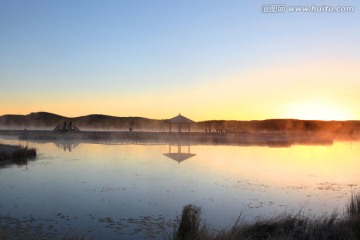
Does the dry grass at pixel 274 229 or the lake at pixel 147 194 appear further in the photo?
the lake at pixel 147 194

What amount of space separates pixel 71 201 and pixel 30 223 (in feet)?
7.90

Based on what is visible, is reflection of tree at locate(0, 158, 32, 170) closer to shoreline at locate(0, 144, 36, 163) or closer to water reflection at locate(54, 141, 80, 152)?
shoreline at locate(0, 144, 36, 163)

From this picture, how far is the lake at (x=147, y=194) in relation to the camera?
849cm

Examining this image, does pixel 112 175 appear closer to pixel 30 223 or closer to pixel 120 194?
pixel 120 194

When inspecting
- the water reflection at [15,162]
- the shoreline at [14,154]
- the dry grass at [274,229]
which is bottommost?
the dry grass at [274,229]

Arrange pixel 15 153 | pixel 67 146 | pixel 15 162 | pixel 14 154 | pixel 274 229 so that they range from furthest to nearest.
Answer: pixel 67 146 → pixel 15 153 → pixel 14 154 → pixel 15 162 → pixel 274 229

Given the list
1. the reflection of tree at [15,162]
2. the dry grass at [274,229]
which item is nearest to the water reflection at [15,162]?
the reflection of tree at [15,162]

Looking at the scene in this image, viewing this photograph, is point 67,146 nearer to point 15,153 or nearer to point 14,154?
point 15,153

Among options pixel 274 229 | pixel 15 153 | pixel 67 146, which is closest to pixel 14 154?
pixel 15 153

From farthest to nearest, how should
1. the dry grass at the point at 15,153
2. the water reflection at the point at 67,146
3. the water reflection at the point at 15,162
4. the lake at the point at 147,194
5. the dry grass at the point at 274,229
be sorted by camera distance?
the water reflection at the point at 67,146 → the dry grass at the point at 15,153 → the water reflection at the point at 15,162 → the lake at the point at 147,194 → the dry grass at the point at 274,229

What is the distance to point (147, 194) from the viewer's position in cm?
1197

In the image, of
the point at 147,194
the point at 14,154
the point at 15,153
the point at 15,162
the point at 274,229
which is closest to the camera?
the point at 274,229

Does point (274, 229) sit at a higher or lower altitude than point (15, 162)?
lower

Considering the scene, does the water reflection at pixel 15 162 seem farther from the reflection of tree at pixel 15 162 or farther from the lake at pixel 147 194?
the lake at pixel 147 194
